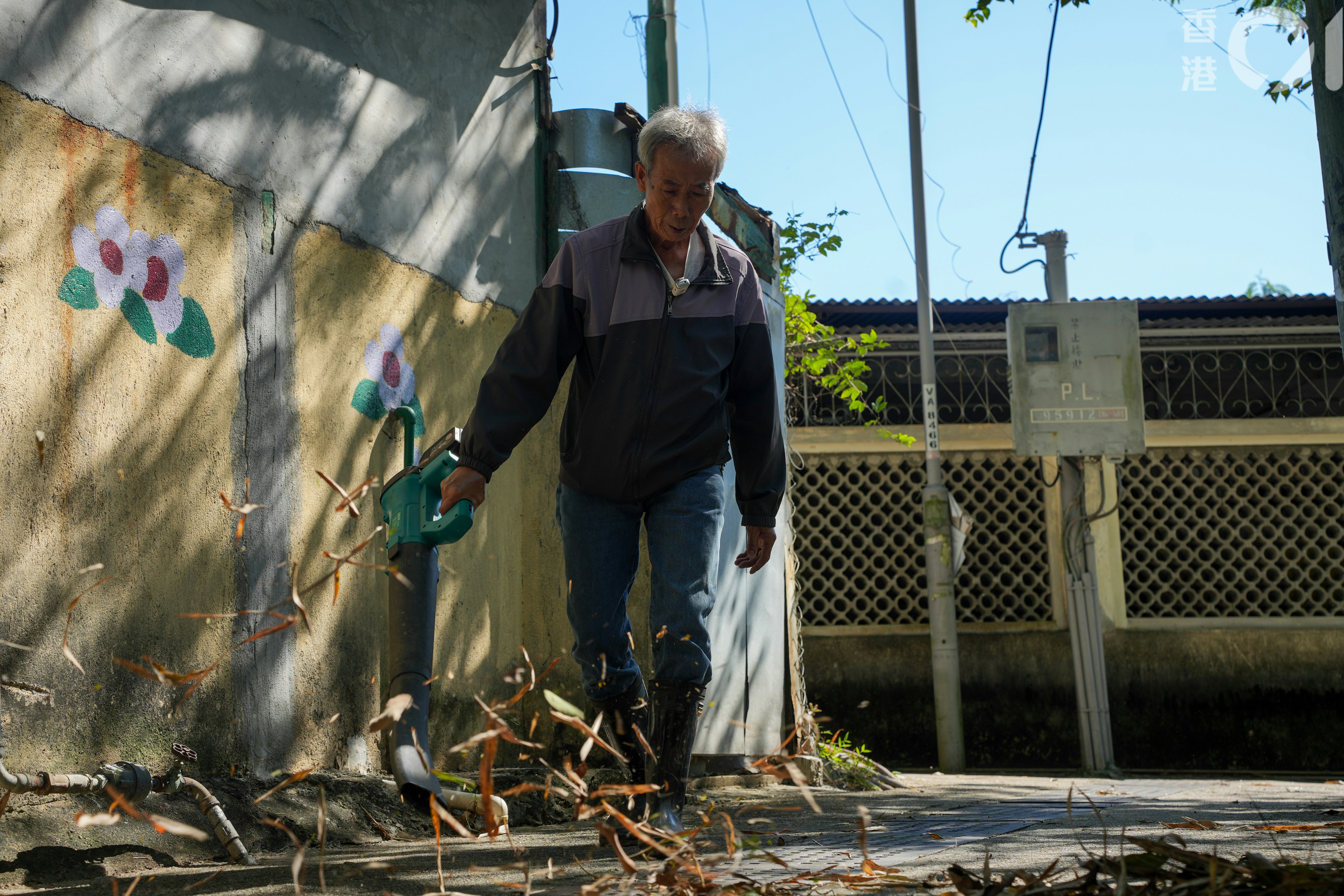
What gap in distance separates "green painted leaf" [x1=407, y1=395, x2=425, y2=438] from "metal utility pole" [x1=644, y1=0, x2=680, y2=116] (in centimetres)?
247

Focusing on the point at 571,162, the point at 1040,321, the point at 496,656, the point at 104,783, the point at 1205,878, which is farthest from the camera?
the point at 1040,321

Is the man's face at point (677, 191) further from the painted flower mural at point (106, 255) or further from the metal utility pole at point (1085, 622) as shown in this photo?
the metal utility pole at point (1085, 622)

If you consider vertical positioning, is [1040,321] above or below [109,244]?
above

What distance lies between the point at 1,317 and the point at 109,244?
405 millimetres

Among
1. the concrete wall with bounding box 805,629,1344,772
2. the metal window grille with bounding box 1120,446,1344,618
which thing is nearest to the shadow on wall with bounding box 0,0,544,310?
the concrete wall with bounding box 805,629,1344,772

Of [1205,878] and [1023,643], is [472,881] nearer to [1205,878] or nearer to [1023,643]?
[1205,878]

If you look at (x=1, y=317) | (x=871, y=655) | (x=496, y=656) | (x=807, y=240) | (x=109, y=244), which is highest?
(x=807, y=240)

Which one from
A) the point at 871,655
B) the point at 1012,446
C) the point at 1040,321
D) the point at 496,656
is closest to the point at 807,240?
the point at 1040,321

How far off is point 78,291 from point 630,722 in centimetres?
176

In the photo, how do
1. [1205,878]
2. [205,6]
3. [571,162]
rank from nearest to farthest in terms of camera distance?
[1205,878] → [205,6] → [571,162]

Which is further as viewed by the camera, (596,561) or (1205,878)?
(596,561)

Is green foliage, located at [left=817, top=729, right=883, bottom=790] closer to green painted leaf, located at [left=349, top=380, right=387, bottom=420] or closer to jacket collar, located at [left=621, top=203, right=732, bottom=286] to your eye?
green painted leaf, located at [left=349, top=380, right=387, bottom=420]

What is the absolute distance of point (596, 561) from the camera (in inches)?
111

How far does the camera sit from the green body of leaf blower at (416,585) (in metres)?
2.91
